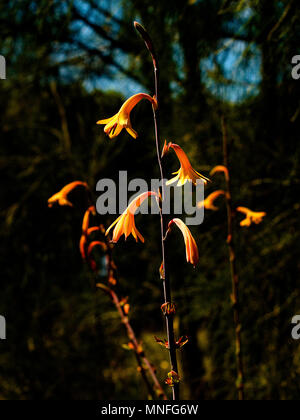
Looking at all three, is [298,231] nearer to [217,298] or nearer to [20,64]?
[217,298]

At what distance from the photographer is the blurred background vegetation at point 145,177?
1375mm

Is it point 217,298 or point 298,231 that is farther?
point 217,298

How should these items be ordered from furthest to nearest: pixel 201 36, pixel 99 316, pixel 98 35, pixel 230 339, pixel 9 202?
pixel 9 202
pixel 99 316
pixel 98 35
pixel 230 339
pixel 201 36

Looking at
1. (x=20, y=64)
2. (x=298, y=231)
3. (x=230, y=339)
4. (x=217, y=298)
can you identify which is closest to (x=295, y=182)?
(x=298, y=231)

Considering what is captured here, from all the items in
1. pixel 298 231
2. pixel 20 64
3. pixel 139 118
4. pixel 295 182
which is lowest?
pixel 298 231

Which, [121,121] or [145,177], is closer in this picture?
[121,121]

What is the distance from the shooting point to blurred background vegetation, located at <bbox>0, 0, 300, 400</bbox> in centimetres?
138

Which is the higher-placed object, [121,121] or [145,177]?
[145,177]

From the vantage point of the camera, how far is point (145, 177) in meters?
2.13

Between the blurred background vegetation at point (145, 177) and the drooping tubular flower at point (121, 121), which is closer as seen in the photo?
the drooping tubular flower at point (121, 121)

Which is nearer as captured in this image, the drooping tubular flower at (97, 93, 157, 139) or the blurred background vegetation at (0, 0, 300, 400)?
the drooping tubular flower at (97, 93, 157, 139)
